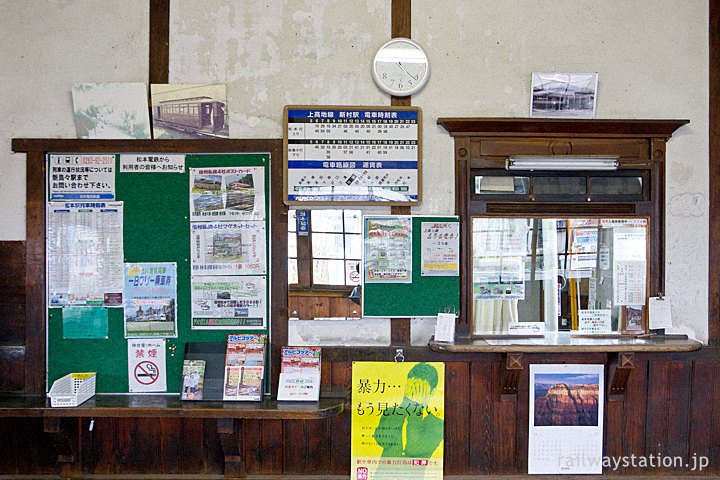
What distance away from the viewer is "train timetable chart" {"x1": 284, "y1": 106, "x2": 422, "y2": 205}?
2.99 meters

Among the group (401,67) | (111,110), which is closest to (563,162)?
(401,67)

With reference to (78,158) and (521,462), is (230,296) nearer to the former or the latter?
(78,158)

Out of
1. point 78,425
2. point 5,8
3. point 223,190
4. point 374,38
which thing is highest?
point 5,8

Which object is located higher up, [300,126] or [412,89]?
[412,89]

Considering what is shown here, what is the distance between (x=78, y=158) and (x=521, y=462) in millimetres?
3362

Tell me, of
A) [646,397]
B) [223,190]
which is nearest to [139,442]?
[223,190]

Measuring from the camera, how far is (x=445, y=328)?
295 centimetres

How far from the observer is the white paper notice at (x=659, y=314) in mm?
3016

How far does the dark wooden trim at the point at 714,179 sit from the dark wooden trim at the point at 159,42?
3.41 m

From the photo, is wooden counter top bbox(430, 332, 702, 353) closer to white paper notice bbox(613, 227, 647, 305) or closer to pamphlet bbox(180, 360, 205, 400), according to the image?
white paper notice bbox(613, 227, 647, 305)

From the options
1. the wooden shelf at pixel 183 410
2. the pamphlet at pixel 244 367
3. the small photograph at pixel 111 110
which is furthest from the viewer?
the small photograph at pixel 111 110

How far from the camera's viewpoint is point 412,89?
299cm

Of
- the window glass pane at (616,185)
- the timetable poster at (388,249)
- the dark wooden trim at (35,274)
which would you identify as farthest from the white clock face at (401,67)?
the dark wooden trim at (35,274)

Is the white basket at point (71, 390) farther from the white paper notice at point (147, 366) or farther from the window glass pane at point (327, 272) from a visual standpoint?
the window glass pane at point (327, 272)
